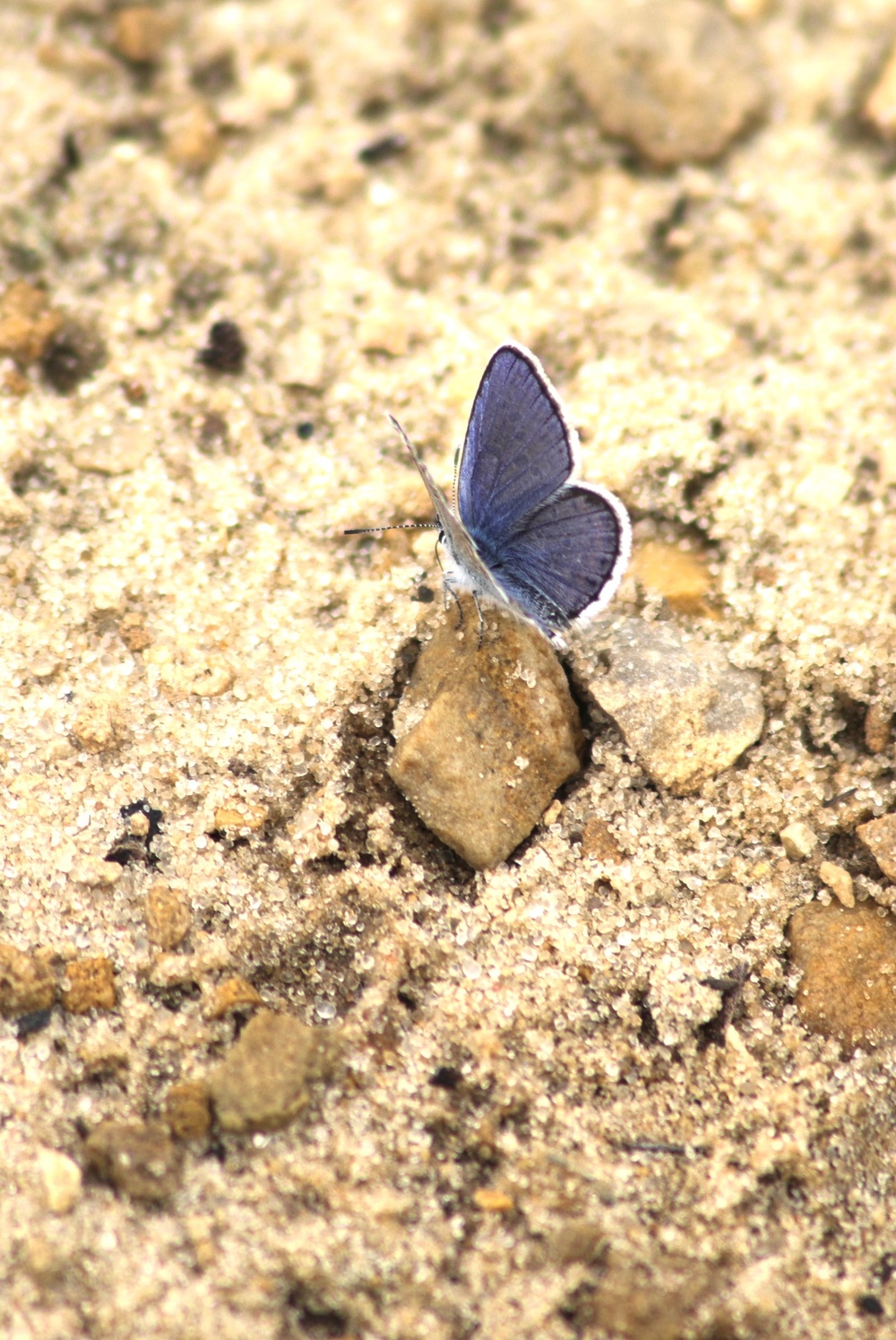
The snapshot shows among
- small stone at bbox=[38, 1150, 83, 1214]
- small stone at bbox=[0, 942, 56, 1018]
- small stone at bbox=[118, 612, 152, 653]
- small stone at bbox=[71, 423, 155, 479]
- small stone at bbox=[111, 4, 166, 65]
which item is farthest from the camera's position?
small stone at bbox=[111, 4, 166, 65]

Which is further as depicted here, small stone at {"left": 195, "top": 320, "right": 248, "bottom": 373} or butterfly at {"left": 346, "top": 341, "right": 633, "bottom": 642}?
small stone at {"left": 195, "top": 320, "right": 248, "bottom": 373}

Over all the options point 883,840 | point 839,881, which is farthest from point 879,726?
point 839,881

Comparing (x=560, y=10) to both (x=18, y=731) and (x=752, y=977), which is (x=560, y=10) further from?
(x=752, y=977)

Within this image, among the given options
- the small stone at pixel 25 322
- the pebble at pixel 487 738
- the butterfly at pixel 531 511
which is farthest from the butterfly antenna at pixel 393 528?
the small stone at pixel 25 322

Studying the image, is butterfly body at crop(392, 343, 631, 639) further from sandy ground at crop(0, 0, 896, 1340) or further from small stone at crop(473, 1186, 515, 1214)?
small stone at crop(473, 1186, 515, 1214)

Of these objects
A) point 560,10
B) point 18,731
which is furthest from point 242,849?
point 560,10

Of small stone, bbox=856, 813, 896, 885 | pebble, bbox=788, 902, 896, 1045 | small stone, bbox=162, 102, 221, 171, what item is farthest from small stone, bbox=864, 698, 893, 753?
small stone, bbox=162, 102, 221, 171

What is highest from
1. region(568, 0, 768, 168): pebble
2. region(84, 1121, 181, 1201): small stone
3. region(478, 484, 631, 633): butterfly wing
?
region(568, 0, 768, 168): pebble
